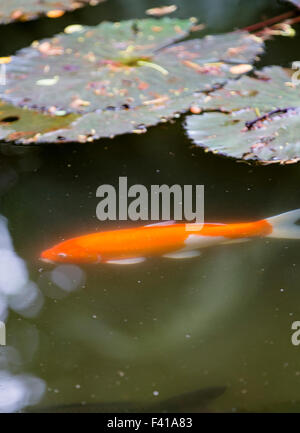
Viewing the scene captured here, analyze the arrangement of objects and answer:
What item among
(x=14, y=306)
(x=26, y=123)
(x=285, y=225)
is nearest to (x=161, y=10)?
(x=26, y=123)

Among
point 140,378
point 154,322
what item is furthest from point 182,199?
point 140,378

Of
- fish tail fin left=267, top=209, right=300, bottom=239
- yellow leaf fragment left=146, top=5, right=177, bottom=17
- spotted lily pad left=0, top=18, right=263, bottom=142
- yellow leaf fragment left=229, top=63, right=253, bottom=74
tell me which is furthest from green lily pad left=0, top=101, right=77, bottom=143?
yellow leaf fragment left=146, top=5, right=177, bottom=17

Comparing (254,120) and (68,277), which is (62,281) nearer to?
(68,277)

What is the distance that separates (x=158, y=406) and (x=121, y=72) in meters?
1.53

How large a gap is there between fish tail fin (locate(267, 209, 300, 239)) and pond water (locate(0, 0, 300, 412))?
0.03 metres

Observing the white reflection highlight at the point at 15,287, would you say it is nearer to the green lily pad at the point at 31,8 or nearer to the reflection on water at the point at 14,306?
the reflection on water at the point at 14,306

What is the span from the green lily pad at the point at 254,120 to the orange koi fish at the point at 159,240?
0.98 feet

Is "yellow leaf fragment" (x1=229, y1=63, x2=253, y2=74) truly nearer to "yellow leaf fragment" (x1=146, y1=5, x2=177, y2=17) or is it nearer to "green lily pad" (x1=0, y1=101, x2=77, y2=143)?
"green lily pad" (x1=0, y1=101, x2=77, y2=143)

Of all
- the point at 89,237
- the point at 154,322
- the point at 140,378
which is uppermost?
the point at 89,237

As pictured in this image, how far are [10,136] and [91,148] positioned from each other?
303mm

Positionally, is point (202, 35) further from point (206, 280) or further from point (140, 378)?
point (140, 378)

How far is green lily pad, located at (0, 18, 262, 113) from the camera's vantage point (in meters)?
2.27

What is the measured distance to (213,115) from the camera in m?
2.11
